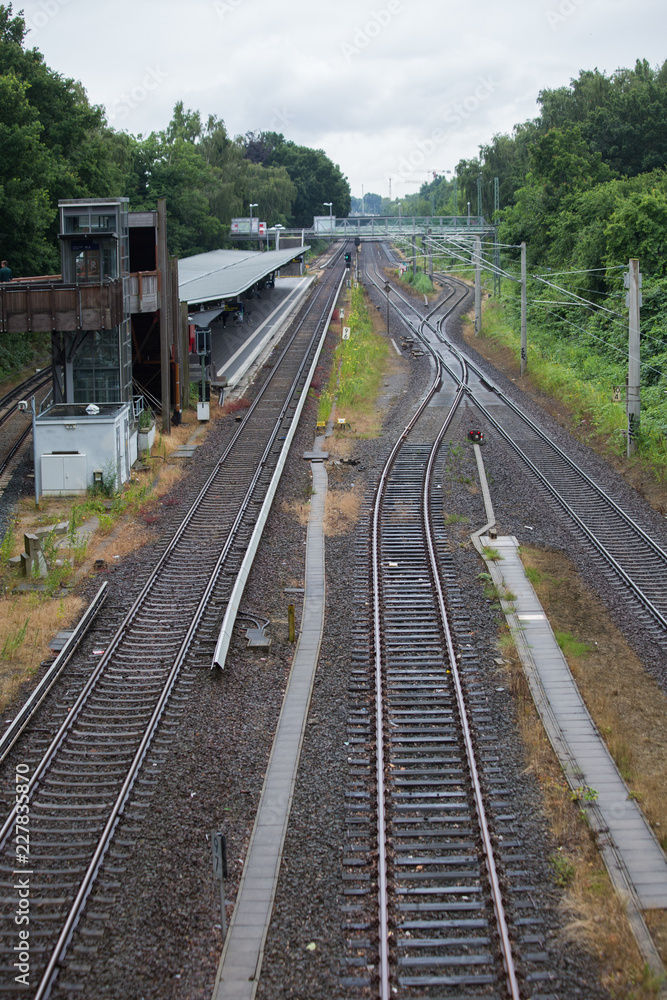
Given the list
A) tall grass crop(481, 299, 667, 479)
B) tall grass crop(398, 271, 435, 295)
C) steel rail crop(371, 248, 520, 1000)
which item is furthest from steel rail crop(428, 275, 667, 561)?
tall grass crop(398, 271, 435, 295)

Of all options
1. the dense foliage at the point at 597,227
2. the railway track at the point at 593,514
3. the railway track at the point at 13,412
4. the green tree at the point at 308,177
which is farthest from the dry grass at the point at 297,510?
the green tree at the point at 308,177

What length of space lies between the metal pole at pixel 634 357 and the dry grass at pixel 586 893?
14865mm

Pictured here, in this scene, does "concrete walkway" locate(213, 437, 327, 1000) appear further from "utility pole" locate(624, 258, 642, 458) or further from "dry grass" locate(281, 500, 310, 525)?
"utility pole" locate(624, 258, 642, 458)

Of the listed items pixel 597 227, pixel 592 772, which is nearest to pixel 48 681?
pixel 592 772

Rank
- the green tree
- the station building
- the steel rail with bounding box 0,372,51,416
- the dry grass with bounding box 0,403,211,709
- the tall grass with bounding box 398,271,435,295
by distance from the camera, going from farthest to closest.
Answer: the green tree, the tall grass with bounding box 398,271,435,295, the steel rail with bounding box 0,372,51,416, the station building, the dry grass with bounding box 0,403,211,709

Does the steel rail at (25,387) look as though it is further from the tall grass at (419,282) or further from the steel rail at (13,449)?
the tall grass at (419,282)

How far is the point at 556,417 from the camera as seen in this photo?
98.7 ft

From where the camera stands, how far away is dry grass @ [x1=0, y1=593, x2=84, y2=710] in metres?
12.8

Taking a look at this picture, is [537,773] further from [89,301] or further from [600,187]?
[600,187]

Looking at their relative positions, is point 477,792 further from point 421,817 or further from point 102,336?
point 102,336

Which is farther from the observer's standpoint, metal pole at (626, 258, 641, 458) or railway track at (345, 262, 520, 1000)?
metal pole at (626, 258, 641, 458)

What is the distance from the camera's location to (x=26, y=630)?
1416cm

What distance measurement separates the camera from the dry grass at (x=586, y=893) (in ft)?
24.4

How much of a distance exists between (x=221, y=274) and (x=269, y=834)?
133ft
